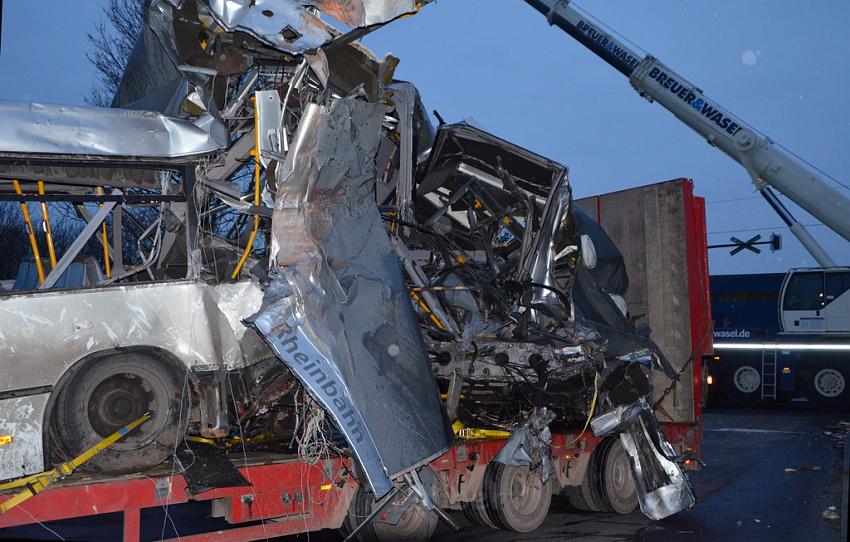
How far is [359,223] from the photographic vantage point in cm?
593

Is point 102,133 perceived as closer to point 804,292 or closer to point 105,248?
point 105,248

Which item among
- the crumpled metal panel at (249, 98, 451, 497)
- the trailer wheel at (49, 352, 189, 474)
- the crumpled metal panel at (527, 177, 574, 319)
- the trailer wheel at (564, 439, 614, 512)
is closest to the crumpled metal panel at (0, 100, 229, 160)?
the crumpled metal panel at (249, 98, 451, 497)

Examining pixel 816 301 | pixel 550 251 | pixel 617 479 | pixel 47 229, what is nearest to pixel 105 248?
pixel 47 229

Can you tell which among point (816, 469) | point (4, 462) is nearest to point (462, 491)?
point (4, 462)

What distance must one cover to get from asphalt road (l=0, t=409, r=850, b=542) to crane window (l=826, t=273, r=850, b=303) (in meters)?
7.03

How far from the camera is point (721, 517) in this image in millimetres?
8766

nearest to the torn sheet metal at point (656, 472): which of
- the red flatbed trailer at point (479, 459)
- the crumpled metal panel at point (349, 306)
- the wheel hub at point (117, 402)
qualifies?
the red flatbed trailer at point (479, 459)

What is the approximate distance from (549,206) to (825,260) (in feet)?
58.5

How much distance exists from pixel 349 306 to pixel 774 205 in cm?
1939

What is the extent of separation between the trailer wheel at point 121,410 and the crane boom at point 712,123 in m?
14.4

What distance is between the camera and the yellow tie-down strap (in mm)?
4828

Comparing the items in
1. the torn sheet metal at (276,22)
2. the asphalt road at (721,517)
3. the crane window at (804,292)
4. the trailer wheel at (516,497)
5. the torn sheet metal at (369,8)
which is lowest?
the asphalt road at (721,517)

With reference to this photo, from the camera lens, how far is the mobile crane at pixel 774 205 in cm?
1686

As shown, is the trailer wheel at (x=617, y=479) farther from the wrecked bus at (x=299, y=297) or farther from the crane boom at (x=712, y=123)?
the crane boom at (x=712, y=123)
